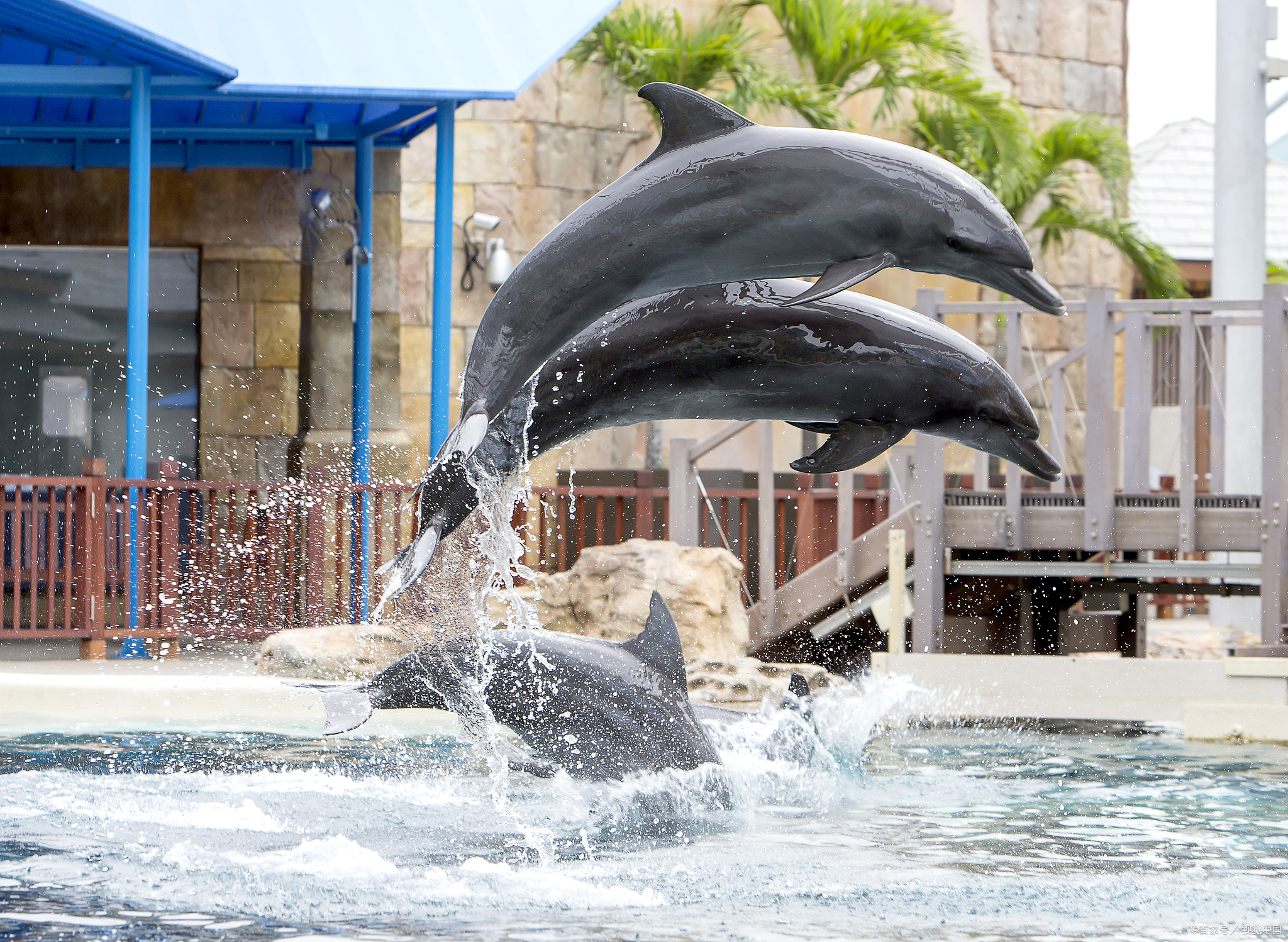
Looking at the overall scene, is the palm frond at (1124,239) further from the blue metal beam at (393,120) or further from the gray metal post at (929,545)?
the gray metal post at (929,545)

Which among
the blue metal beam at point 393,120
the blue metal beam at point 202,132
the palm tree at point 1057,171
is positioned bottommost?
the blue metal beam at point 202,132

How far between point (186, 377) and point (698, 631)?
711 cm

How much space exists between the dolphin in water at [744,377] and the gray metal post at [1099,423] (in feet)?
14.9

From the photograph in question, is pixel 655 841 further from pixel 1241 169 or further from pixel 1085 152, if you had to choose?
pixel 1085 152

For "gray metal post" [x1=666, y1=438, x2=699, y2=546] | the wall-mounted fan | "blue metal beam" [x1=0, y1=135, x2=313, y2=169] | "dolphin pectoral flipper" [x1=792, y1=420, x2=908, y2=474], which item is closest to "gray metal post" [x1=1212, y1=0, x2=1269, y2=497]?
"gray metal post" [x1=666, y1=438, x2=699, y2=546]

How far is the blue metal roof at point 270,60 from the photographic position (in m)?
11.0

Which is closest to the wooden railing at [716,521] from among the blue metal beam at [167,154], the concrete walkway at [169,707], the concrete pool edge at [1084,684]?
the concrete pool edge at [1084,684]

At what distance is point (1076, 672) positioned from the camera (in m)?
9.22

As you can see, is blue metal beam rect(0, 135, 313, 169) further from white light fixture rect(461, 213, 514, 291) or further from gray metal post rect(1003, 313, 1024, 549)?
gray metal post rect(1003, 313, 1024, 549)

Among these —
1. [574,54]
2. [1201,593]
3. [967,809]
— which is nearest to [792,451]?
[574,54]

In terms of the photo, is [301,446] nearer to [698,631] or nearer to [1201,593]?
[698,631]

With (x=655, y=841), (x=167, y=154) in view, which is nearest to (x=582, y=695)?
(x=655, y=841)

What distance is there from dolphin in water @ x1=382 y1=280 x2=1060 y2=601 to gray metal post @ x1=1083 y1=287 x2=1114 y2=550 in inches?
179

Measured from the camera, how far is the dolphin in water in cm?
546
